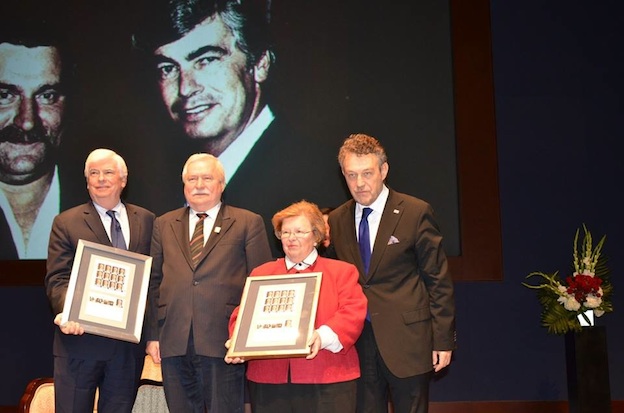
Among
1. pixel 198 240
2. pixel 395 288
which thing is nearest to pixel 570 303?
pixel 395 288

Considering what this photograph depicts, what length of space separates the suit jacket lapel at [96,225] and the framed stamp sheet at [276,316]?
0.81 meters

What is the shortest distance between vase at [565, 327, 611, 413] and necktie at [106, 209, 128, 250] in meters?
3.10

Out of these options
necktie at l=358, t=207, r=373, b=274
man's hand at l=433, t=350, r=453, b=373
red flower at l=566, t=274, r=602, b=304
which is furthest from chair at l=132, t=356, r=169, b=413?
red flower at l=566, t=274, r=602, b=304

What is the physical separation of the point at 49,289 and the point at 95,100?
260cm

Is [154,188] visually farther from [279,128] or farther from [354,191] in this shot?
[354,191]

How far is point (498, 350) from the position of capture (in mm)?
Answer: 5438

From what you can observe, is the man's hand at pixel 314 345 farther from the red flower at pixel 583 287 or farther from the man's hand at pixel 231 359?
the red flower at pixel 583 287

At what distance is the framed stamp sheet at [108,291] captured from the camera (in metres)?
3.16

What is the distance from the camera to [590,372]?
477cm

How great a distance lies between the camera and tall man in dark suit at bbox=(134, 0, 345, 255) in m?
5.54

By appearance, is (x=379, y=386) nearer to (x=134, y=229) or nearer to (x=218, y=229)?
(x=218, y=229)

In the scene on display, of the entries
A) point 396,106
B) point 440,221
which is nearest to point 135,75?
point 396,106

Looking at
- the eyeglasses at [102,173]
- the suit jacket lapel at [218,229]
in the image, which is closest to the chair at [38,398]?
the eyeglasses at [102,173]

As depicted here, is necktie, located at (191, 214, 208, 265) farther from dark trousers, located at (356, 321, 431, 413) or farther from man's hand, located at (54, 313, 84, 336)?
dark trousers, located at (356, 321, 431, 413)
